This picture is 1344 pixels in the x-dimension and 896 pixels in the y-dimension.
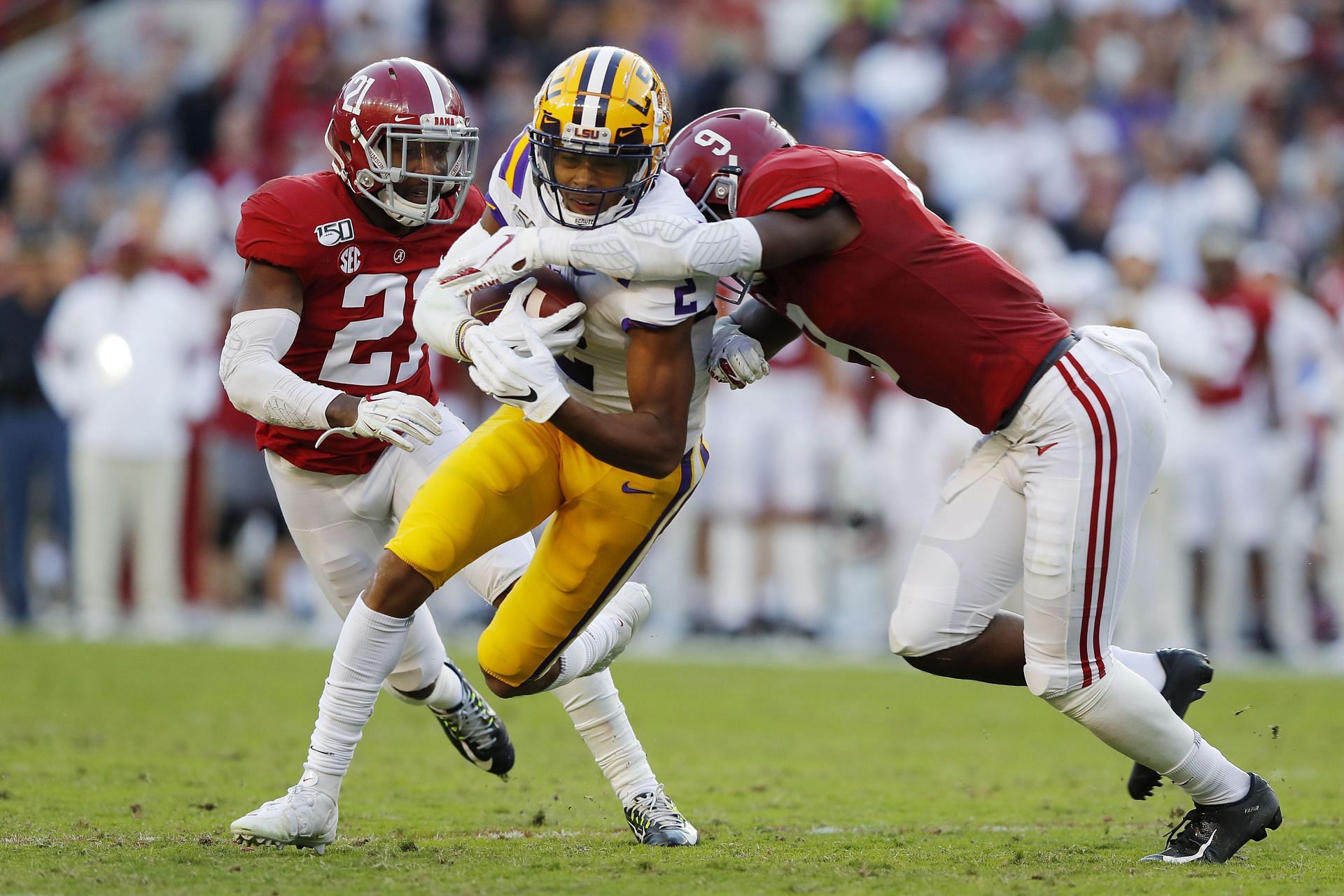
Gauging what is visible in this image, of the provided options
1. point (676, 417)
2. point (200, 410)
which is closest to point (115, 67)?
point (200, 410)

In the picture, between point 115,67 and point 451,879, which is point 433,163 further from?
point 115,67

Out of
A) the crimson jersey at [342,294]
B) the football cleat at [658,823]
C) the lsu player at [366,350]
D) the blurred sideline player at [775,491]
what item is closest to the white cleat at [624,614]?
the lsu player at [366,350]

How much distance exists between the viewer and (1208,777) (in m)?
4.25

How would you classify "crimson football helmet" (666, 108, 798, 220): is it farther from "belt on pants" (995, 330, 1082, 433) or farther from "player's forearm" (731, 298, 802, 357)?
"belt on pants" (995, 330, 1082, 433)

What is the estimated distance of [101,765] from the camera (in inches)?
227

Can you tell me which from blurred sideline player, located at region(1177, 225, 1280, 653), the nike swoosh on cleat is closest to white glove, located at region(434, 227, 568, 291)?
the nike swoosh on cleat

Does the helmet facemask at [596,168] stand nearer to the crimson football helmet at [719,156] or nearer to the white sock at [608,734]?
the crimson football helmet at [719,156]

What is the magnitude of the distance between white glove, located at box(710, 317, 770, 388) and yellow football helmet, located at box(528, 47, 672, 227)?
0.45m

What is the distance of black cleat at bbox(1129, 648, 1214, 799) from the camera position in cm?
454

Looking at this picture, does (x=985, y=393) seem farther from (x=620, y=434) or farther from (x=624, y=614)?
(x=624, y=614)

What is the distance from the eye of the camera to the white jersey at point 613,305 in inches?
161

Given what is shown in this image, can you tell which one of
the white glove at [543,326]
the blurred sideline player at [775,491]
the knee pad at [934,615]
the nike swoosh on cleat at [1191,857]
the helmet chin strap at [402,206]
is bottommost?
the blurred sideline player at [775,491]

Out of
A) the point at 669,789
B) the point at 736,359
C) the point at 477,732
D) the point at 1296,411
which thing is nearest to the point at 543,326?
the point at 736,359

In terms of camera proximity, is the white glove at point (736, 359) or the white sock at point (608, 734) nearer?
the white glove at point (736, 359)
